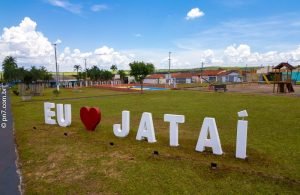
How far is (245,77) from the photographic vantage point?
230ft

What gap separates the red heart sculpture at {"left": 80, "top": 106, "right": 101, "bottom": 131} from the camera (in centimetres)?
1152

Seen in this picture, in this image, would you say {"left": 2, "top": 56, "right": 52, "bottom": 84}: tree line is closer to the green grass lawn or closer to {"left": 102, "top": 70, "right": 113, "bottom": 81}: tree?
{"left": 102, "top": 70, "right": 113, "bottom": 81}: tree

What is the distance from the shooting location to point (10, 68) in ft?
251

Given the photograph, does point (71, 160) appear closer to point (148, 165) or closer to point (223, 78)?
point (148, 165)

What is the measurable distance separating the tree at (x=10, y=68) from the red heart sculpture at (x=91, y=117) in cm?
7145

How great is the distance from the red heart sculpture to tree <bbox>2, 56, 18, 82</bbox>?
71453 millimetres

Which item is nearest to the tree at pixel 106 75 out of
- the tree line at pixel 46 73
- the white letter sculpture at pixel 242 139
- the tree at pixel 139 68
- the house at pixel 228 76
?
the tree line at pixel 46 73

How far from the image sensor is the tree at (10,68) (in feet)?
244

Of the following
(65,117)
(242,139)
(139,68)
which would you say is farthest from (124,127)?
(139,68)

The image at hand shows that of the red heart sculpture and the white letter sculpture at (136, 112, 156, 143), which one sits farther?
the red heart sculpture

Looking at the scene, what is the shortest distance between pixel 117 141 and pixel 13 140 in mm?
4535

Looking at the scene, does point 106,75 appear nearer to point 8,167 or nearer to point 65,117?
point 65,117

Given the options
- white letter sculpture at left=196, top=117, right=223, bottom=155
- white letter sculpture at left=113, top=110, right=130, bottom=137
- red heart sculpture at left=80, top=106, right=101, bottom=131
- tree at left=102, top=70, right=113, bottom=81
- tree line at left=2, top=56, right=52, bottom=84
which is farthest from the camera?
tree at left=102, top=70, right=113, bottom=81

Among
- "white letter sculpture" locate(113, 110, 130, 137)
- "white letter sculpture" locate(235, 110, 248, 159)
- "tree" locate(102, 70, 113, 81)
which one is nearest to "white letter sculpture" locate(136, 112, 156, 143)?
"white letter sculpture" locate(113, 110, 130, 137)
